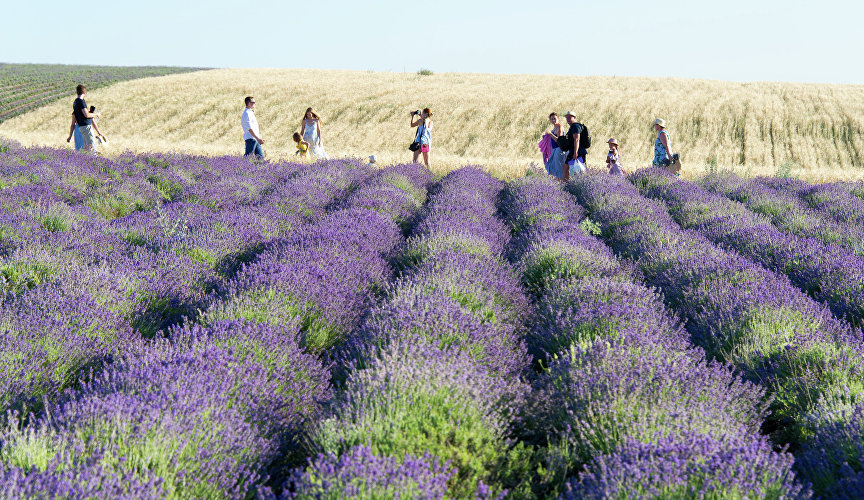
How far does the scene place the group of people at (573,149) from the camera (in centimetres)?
946

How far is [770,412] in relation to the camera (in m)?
2.45

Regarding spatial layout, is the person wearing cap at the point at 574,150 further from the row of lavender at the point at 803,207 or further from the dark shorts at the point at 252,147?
the dark shorts at the point at 252,147

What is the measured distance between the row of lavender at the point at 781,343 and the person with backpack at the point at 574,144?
4.55m

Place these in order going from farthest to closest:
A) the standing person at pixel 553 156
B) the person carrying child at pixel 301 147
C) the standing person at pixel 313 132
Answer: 1. the person carrying child at pixel 301 147
2. the standing person at pixel 313 132
3. the standing person at pixel 553 156

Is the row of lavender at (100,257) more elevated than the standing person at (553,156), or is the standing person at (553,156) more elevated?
the standing person at (553,156)

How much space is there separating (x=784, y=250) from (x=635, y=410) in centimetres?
355

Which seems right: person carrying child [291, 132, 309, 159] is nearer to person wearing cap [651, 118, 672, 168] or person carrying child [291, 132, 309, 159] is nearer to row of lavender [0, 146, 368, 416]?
row of lavender [0, 146, 368, 416]

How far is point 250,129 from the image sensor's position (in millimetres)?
10492

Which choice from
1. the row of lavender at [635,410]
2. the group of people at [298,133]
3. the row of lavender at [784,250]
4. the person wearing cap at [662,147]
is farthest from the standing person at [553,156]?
the row of lavender at [635,410]

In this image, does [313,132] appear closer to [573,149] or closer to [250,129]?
[250,129]

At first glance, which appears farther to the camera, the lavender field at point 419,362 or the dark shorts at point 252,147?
the dark shorts at point 252,147

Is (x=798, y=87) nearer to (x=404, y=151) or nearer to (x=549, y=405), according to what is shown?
(x=404, y=151)

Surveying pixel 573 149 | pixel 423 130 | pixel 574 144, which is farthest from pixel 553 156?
pixel 423 130

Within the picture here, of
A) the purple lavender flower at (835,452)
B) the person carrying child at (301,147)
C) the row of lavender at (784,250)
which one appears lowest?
the purple lavender flower at (835,452)
